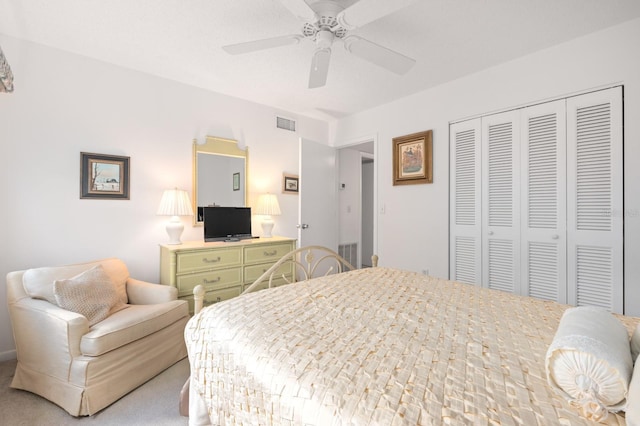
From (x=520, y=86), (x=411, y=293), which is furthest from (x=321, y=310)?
(x=520, y=86)

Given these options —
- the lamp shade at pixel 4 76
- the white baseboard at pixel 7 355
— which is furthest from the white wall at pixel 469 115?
the white baseboard at pixel 7 355

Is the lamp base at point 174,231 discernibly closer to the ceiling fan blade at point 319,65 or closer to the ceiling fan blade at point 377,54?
the ceiling fan blade at point 319,65

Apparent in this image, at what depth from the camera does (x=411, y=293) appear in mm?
1587

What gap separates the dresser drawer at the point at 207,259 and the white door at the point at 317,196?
0.93 m

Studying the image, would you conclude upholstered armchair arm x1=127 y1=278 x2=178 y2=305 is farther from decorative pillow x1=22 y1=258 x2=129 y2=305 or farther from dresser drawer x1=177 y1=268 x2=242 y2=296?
dresser drawer x1=177 y1=268 x2=242 y2=296

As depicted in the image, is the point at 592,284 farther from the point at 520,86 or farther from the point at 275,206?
the point at 275,206

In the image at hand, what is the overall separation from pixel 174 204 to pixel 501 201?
305 cm

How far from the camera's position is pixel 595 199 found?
227 cm

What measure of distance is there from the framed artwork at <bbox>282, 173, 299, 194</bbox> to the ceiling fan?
188 cm

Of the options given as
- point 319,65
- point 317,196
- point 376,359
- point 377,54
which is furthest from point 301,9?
point 317,196

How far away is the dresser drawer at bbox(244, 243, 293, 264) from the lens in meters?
3.04

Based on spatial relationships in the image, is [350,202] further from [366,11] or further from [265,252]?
[366,11]

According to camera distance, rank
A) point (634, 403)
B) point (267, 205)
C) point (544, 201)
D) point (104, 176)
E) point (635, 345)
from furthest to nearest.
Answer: point (267, 205)
point (104, 176)
point (544, 201)
point (635, 345)
point (634, 403)

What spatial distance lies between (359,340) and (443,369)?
282mm
